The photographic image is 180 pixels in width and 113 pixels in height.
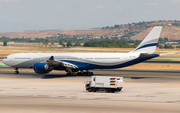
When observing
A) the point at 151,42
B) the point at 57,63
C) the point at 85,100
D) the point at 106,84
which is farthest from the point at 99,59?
the point at 85,100

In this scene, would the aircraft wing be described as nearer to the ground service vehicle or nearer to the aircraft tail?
the aircraft tail

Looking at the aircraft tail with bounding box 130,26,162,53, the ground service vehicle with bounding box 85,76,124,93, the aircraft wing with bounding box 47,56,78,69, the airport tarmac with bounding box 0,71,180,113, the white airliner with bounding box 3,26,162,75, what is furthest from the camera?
the aircraft tail with bounding box 130,26,162,53

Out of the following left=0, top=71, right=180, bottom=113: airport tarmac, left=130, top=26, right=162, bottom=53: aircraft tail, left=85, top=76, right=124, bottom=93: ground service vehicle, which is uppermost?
left=130, top=26, right=162, bottom=53: aircraft tail

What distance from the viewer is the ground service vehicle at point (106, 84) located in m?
32.3

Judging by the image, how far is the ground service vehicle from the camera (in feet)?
106

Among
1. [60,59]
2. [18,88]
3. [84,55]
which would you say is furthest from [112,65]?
[18,88]

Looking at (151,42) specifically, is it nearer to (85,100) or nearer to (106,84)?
(106,84)

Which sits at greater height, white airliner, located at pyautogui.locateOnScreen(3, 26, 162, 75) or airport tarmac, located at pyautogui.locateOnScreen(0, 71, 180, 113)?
white airliner, located at pyautogui.locateOnScreen(3, 26, 162, 75)

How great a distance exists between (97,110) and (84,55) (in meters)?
27.6

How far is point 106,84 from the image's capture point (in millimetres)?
32625

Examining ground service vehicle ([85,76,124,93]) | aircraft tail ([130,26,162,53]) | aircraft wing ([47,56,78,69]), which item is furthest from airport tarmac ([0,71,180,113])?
aircraft tail ([130,26,162,53])

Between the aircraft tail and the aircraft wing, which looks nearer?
the aircraft wing

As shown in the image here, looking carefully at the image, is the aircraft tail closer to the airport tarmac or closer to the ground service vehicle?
the airport tarmac

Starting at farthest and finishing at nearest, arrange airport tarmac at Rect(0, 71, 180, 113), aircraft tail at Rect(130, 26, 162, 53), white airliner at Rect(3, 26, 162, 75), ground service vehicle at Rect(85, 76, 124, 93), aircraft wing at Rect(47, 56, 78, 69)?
aircraft tail at Rect(130, 26, 162, 53), aircraft wing at Rect(47, 56, 78, 69), white airliner at Rect(3, 26, 162, 75), ground service vehicle at Rect(85, 76, 124, 93), airport tarmac at Rect(0, 71, 180, 113)
